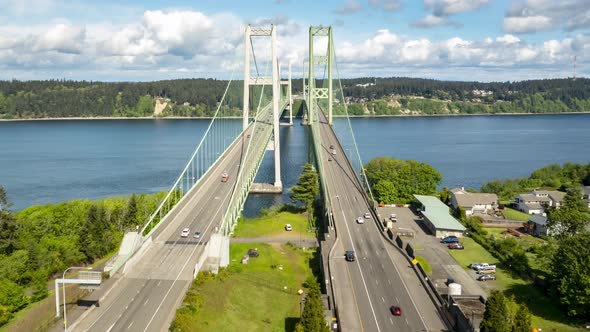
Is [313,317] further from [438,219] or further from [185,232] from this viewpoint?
[438,219]

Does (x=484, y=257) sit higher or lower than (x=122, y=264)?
lower

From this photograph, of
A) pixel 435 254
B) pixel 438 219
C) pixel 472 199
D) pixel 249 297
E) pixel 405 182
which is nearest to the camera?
pixel 249 297

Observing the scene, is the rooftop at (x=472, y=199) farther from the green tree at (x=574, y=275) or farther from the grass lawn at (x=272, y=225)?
the green tree at (x=574, y=275)

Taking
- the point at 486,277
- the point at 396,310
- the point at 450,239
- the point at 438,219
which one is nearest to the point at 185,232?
the point at 396,310

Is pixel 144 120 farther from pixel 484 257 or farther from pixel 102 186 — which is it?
pixel 484 257

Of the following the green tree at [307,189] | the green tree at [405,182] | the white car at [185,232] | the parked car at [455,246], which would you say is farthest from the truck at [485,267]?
the green tree at [405,182]

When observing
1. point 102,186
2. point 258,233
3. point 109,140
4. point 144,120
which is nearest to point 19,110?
point 144,120
